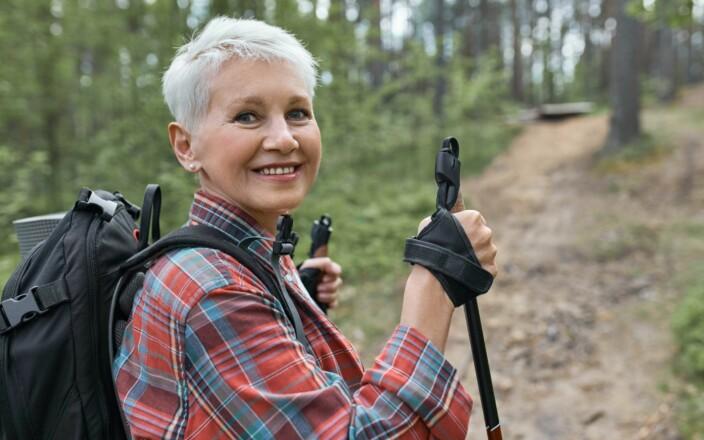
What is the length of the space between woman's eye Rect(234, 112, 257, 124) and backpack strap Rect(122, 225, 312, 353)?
326 mm

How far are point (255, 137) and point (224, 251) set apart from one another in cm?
34

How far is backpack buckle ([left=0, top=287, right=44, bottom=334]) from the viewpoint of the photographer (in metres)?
1.37

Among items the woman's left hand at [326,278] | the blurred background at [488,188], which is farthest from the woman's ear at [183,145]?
the blurred background at [488,188]

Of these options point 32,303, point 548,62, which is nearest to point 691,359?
point 32,303

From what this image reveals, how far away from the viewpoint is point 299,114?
1571 millimetres

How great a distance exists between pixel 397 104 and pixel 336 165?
18.0 ft

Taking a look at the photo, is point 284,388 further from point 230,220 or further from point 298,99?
point 298,99

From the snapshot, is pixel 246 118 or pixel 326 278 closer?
pixel 246 118

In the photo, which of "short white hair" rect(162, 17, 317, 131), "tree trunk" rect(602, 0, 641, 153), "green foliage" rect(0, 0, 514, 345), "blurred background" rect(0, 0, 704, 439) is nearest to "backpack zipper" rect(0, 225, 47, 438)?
"short white hair" rect(162, 17, 317, 131)

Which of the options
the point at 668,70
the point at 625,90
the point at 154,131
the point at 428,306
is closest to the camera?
the point at 428,306

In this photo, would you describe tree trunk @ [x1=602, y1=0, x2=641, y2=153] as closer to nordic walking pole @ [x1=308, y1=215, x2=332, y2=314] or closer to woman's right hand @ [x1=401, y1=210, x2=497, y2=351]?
nordic walking pole @ [x1=308, y1=215, x2=332, y2=314]

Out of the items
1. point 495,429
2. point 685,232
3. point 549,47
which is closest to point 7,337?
point 495,429

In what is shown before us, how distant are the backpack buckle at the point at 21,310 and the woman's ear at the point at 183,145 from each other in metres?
0.54

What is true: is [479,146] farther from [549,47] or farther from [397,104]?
[549,47]
